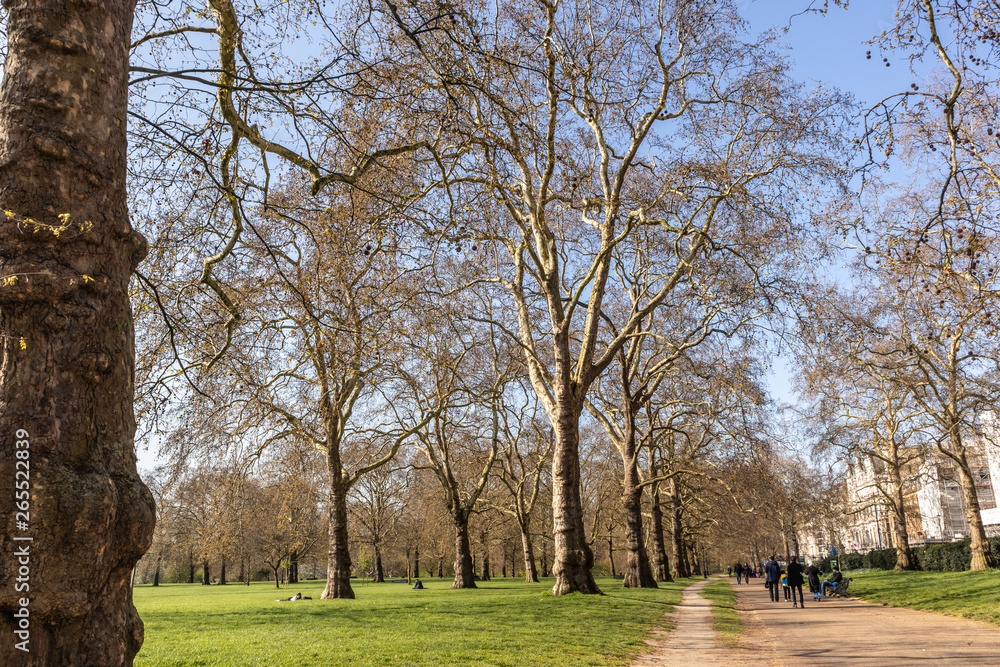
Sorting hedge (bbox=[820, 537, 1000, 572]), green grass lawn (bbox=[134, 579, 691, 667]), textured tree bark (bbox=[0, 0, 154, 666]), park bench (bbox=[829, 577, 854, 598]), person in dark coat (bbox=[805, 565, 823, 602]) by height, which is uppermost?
textured tree bark (bbox=[0, 0, 154, 666])

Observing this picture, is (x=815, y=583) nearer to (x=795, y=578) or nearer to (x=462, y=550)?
(x=795, y=578)

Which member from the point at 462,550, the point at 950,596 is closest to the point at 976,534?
the point at 950,596

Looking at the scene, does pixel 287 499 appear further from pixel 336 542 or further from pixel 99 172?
pixel 99 172

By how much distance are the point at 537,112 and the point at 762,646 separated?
1209cm

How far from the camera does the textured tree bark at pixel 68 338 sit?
3.11m

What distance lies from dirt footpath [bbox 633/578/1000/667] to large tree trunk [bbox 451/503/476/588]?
41.2 ft

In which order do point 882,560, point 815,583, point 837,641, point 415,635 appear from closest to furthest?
point 415,635
point 837,641
point 815,583
point 882,560

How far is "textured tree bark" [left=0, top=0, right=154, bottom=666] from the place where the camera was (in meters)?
3.11

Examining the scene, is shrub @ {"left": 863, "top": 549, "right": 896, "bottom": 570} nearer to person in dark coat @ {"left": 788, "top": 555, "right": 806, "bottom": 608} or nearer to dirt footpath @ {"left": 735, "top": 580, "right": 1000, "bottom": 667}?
person in dark coat @ {"left": 788, "top": 555, "right": 806, "bottom": 608}

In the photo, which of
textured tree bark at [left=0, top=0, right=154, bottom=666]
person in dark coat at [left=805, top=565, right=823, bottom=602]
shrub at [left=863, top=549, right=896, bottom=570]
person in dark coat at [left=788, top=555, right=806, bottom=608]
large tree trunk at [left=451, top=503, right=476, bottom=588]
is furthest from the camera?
shrub at [left=863, top=549, right=896, bottom=570]

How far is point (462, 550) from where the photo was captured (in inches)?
1091

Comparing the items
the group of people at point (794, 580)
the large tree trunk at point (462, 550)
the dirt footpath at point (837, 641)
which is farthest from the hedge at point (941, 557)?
the large tree trunk at point (462, 550)

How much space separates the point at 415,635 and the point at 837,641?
6803 mm

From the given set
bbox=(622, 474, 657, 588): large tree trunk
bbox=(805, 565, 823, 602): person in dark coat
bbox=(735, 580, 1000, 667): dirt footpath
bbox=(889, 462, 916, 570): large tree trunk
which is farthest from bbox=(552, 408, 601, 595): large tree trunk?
bbox=(889, 462, 916, 570): large tree trunk
